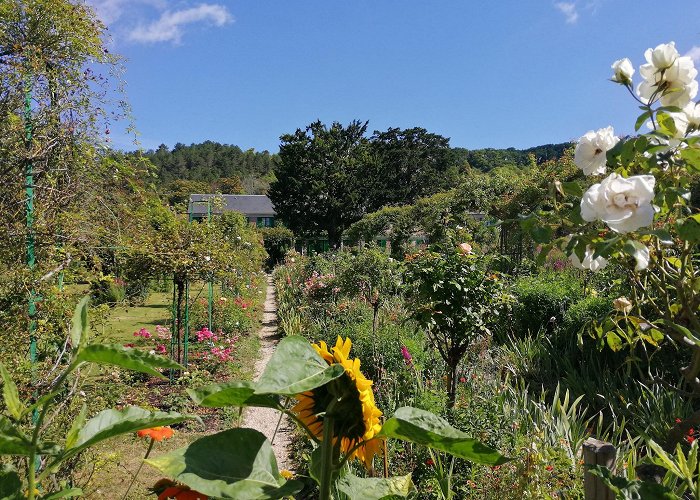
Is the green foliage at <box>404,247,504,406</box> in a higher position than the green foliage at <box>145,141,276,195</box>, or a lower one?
lower

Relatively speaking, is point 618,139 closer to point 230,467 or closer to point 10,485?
point 230,467

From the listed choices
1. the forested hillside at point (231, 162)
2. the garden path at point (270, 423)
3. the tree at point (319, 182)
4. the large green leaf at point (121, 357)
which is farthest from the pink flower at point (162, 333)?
the forested hillside at point (231, 162)

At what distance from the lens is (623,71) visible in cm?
98

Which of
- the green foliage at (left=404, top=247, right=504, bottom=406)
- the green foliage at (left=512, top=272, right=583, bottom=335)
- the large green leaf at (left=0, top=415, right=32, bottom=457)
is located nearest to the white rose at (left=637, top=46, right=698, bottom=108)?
the large green leaf at (left=0, top=415, right=32, bottom=457)

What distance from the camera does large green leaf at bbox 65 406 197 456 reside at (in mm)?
544

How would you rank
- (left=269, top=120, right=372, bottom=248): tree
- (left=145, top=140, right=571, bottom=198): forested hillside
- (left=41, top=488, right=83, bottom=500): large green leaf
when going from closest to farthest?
(left=41, top=488, right=83, bottom=500): large green leaf, (left=269, top=120, right=372, bottom=248): tree, (left=145, top=140, right=571, bottom=198): forested hillside

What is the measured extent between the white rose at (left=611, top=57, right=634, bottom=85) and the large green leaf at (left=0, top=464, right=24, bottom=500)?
46.8 inches

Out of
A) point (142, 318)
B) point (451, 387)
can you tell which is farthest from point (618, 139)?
point (142, 318)

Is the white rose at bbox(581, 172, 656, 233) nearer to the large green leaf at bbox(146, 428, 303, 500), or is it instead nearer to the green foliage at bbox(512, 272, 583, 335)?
the large green leaf at bbox(146, 428, 303, 500)

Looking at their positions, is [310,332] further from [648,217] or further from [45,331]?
[648,217]

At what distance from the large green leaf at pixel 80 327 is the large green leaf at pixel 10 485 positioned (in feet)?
0.62

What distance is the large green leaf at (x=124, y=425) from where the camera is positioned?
54cm

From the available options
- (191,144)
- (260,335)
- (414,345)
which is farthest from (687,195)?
(191,144)

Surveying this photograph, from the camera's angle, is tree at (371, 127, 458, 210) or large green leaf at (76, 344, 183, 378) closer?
large green leaf at (76, 344, 183, 378)
